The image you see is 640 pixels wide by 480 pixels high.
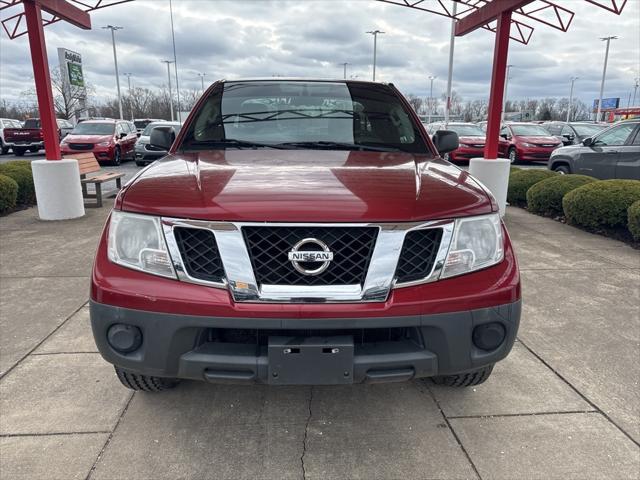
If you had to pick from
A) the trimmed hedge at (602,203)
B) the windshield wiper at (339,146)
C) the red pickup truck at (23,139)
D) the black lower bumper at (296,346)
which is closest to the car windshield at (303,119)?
the windshield wiper at (339,146)

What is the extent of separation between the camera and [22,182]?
8.56 m

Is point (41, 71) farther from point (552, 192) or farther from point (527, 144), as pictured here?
point (527, 144)

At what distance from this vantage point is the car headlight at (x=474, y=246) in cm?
201

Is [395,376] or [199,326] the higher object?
[199,326]

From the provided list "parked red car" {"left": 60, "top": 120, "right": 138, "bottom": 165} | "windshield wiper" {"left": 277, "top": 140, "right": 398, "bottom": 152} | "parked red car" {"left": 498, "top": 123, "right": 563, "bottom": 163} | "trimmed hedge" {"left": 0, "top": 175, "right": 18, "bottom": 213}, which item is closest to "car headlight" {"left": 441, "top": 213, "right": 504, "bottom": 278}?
"windshield wiper" {"left": 277, "top": 140, "right": 398, "bottom": 152}

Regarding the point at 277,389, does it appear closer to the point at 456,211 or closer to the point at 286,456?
the point at 286,456

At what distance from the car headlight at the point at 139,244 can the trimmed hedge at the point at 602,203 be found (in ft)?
20.7

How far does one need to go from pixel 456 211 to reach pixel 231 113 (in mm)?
1940

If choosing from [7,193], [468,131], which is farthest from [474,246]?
[468,131]

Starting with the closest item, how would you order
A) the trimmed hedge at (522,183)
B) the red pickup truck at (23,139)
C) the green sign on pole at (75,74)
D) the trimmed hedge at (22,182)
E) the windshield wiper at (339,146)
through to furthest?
the windshield wiper at (339,146) < the trimmed hedge at (22,182) < the trimmed hedge at (522,183) < the red pickup truck at (23,139) < the green sign on pole at (75,74)

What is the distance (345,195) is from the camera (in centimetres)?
200

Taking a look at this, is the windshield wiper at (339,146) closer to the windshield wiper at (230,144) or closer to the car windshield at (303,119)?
the car windshield at (303,119)

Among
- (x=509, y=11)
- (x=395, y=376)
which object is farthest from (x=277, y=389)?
(x=509, y=11)

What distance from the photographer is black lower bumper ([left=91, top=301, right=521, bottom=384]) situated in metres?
1.87
